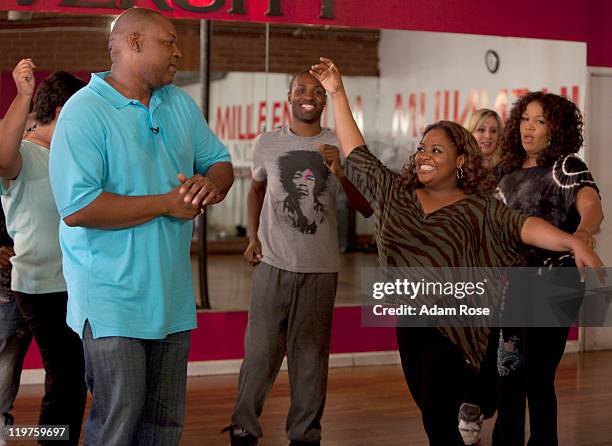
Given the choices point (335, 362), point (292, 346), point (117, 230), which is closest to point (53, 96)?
point (117, 230)

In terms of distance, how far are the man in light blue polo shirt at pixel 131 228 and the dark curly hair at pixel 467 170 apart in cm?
91

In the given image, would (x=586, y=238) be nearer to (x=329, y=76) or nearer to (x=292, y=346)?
(x=329, y=76)

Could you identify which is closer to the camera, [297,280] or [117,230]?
[117,230]

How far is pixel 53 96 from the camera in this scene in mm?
3875

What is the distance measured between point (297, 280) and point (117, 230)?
1636 mm

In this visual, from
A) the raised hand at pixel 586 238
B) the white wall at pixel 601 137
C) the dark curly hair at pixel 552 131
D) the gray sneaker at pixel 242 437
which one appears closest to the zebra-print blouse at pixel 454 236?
the raised hand at pixel 586 238

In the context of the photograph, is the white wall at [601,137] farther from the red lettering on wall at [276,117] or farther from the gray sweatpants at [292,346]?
the gray sweatpants at [292,346]

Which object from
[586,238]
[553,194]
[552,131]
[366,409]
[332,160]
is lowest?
[366,409]

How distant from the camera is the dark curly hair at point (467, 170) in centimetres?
Answer: 349

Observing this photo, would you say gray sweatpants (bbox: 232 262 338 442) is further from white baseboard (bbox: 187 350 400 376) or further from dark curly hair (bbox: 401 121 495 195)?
white baseboard (bbox: 187 350 400 376)

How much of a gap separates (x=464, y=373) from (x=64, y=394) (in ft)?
5.26

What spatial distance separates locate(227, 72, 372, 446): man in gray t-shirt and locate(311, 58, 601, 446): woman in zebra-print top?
0.77 m

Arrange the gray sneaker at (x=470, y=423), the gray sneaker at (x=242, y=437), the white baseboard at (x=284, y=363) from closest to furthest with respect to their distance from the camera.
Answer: the gray sneaker at (x=242, y=437), the gray sneaker at (x=470, y=423), the white baseboard at (x=284, y=363)

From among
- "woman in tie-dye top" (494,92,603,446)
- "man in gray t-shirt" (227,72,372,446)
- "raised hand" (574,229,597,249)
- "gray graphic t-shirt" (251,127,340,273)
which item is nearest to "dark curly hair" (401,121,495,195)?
"raised hand" (574,229,597,249)
